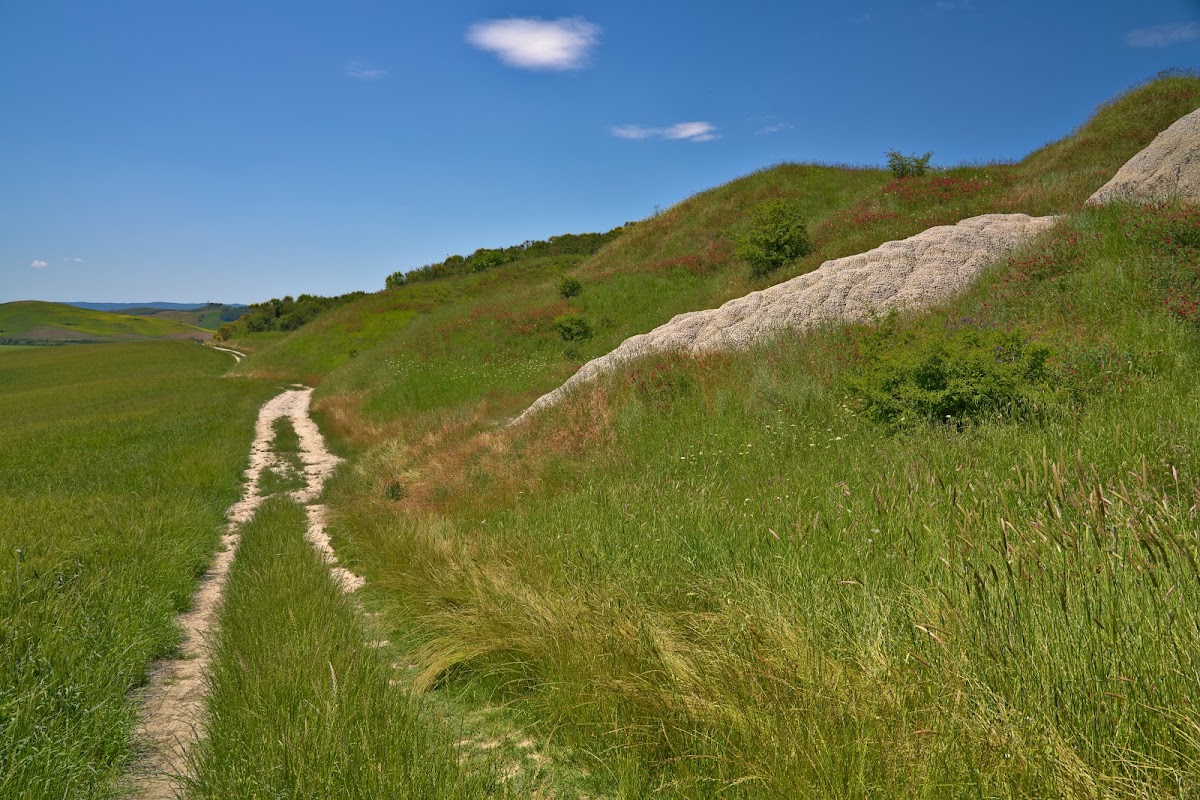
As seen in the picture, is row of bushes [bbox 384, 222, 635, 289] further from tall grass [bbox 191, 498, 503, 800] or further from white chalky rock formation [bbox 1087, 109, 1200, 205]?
tall grass [bbox 191, 498, 503, 800]

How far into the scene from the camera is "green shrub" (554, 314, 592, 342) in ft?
80.4

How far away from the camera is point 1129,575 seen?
2.63 m

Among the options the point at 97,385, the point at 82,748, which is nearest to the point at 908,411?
the point at 82,748

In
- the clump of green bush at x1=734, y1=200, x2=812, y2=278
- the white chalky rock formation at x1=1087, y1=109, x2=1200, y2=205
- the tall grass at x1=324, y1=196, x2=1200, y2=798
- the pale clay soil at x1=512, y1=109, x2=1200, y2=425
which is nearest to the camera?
the tall grass at x1=324, y1=196, x2=1200, y2=798

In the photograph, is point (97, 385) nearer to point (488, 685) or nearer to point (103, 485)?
point (103, 485)

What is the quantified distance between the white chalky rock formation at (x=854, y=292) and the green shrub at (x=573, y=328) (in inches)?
358

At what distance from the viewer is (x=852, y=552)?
4027 mm

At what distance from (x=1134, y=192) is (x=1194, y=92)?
20.4 metres

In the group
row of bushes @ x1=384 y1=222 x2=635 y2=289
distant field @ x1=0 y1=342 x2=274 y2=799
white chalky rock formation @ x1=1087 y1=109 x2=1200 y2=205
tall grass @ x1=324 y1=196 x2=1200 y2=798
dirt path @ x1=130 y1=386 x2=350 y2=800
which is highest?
row of bushes @ x1=384 y1=222 x2=635 y2=289

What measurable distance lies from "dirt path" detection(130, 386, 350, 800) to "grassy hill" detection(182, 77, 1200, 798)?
0.73m

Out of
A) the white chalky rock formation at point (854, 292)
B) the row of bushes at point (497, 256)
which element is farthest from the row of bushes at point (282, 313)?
the white chalky rock formation at point (854, 292)

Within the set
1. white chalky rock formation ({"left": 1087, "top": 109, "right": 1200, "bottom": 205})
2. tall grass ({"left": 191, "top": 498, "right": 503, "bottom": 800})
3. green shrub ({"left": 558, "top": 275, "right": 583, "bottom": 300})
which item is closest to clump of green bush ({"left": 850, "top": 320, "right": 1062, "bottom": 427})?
tall grass ({"left": 191, "top": 498, "right": 503, "bottom": 800})

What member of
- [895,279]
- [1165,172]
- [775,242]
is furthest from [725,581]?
[775,242]

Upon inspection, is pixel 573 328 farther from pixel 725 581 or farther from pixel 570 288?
pixel 725 581
